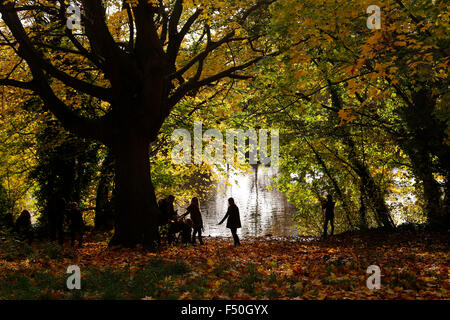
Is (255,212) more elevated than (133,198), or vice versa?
(133,198)

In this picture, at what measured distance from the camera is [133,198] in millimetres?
10859

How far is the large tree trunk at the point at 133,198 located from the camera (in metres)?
10.8

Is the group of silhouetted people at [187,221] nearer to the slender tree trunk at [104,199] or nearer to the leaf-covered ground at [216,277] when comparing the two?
the leaf-covered ground at [216,277]

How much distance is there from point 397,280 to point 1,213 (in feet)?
65.2

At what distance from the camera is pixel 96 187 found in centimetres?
2017

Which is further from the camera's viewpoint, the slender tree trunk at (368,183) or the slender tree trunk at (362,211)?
the slender tree trunk at (362,211)

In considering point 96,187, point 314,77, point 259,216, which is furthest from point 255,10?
point 259,216

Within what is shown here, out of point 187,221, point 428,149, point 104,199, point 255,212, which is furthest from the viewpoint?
point 255,212
